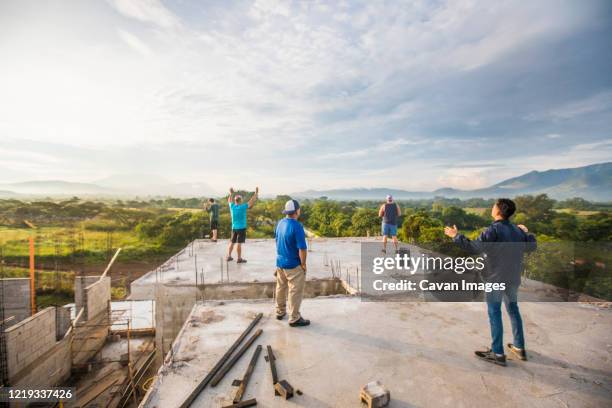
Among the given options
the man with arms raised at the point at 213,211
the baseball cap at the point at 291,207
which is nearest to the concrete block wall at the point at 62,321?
the man with arms raised at the point at 213,211

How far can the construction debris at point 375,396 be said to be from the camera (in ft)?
7.99

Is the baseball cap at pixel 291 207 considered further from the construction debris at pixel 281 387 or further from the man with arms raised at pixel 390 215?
the man with arms raised at pixel 390 215

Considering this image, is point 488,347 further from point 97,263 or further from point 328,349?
point 97,263

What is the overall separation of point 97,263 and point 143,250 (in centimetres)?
559

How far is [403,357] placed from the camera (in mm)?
3312

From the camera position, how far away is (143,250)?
41906 mm

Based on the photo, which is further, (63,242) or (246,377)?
(63,242)

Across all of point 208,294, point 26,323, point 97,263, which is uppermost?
point 208,294

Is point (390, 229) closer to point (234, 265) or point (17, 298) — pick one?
point (234, 265)

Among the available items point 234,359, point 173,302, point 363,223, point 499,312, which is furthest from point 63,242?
point 499,312

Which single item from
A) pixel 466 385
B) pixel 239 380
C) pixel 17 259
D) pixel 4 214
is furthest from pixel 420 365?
pixel 4 214

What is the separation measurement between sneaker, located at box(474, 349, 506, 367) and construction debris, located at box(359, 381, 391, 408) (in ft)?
4.70

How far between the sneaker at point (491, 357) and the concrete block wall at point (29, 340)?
9.20 m

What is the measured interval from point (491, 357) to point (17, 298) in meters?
13.9
